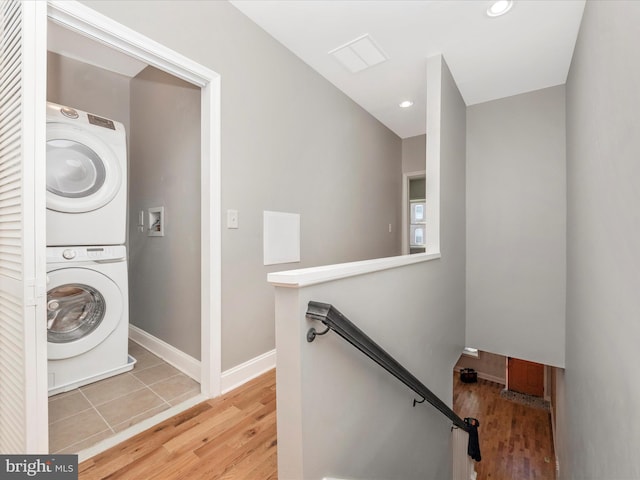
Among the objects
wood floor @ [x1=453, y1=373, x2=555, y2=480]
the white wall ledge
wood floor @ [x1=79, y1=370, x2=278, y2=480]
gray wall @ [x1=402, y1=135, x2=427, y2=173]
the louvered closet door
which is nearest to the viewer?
the white wall ledge

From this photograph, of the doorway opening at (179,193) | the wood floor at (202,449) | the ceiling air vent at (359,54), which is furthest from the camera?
the ceiling air vent at (359,54)

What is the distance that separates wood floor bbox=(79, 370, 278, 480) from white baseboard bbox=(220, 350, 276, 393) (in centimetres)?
16

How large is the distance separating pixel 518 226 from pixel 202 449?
136 inches

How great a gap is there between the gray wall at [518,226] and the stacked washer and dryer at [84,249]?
3557 mm

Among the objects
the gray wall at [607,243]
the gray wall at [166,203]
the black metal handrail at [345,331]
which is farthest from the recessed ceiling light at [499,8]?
the black metal handrail at [345,331]

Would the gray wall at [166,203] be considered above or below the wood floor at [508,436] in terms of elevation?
above

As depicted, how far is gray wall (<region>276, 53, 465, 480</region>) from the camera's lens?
0.99 metres

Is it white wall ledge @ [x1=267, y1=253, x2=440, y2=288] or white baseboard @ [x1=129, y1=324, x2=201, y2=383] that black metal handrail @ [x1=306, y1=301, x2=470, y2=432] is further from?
white baseboard @ [x1=129, y1=324, x2=201, y2=383]

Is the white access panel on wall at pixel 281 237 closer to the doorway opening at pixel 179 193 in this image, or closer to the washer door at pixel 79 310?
the doorway opening at pixel 179 193

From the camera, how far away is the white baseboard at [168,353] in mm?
2109

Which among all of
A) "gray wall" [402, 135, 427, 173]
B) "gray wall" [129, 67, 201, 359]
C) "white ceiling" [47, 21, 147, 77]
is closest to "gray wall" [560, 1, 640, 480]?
"gray wall" [402, 135, 427, 173]

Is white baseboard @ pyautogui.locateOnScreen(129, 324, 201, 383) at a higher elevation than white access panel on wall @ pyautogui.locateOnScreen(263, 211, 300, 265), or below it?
below

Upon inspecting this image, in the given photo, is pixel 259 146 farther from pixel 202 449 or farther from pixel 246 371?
pixel 202 449

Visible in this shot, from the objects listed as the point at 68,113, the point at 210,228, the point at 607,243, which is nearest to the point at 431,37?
the point at 607,243
